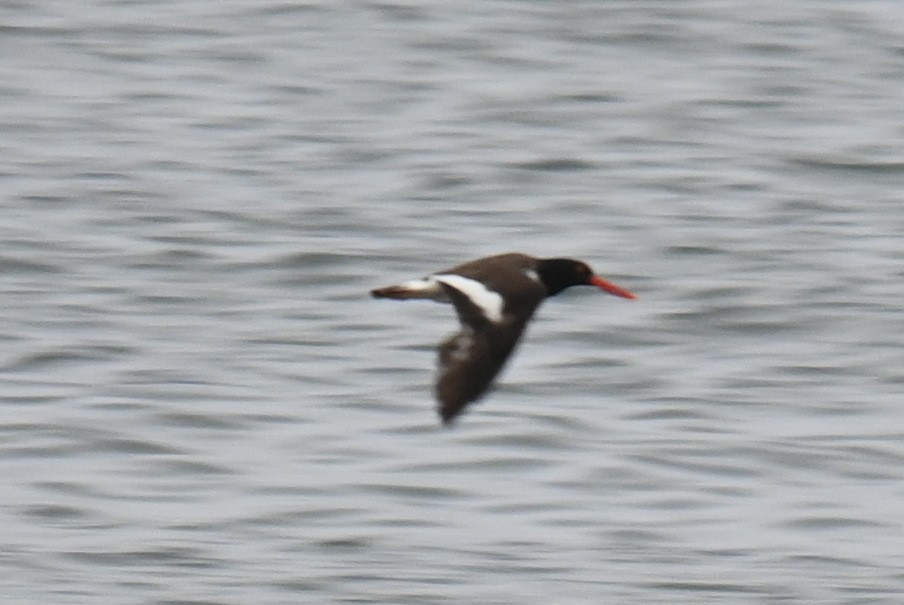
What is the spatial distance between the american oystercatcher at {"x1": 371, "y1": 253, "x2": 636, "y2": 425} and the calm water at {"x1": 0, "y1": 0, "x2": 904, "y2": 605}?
5.32 feet

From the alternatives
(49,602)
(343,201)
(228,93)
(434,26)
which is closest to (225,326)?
(343,201)

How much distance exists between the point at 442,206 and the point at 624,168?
1.47 m

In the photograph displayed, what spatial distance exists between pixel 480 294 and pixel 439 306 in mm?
5162

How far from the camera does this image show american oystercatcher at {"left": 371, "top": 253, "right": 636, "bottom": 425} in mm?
6391

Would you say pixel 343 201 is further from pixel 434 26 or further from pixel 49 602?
pixel 49 602

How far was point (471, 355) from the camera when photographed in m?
6.54

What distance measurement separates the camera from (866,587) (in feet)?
29.4

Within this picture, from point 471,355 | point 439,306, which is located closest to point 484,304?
point 471,355

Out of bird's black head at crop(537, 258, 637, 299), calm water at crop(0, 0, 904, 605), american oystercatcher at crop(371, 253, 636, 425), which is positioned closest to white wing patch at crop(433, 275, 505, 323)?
american oystercatcher at crop(371, 253, 636, 425)

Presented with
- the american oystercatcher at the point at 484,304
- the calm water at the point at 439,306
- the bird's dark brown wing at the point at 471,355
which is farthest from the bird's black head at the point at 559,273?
the calm water at the point at 439,306

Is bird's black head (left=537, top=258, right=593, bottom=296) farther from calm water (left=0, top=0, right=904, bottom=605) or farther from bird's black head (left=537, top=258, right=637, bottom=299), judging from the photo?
calm water (left=0, top=0, right=904, bottom=605)

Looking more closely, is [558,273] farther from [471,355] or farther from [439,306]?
[439,306]

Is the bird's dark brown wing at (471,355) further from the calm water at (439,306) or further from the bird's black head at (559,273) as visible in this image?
the calm water at (439,306)

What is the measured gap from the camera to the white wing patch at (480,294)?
6.86m
